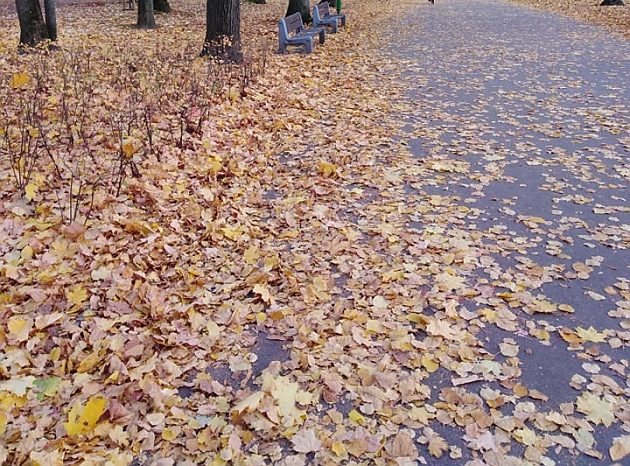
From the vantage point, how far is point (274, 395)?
2.78 metres

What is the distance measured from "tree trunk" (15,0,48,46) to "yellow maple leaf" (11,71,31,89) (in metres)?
3.28

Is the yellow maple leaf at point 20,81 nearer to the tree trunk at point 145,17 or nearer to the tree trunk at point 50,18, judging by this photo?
the tree trunk at point 50,18

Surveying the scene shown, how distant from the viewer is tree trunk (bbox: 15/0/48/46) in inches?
392

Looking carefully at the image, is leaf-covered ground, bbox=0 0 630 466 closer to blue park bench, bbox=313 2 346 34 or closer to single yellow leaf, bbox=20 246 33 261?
single yellow leaf, bbox=20 246 33 261

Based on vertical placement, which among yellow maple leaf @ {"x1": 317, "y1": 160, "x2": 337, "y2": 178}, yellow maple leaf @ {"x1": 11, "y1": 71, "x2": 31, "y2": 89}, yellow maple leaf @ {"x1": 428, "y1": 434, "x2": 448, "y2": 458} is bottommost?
yellow maple leaf @ {"x1": 428, "y1": 434, "x2": 448, "y2": 458}

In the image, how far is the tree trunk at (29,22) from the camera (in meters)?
9.95

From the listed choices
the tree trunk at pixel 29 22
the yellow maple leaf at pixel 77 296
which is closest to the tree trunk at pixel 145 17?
the tree trunk at pixel 29 22

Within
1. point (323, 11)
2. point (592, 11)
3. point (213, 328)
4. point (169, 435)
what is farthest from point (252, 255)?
point (592, 11)

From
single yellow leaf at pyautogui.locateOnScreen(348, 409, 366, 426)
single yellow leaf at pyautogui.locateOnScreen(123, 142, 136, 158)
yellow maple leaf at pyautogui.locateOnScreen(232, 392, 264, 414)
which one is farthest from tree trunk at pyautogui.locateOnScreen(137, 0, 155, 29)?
single yellow leaf at pyautogui.locateOnScreen(348, 409, 366, 426)

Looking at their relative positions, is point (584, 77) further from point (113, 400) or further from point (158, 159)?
point (113, 400)

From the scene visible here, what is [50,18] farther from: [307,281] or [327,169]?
[307,281]

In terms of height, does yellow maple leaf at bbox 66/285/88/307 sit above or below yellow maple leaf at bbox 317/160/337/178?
below

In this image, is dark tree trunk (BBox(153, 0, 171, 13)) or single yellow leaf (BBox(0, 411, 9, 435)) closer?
single yellow leaf (BBox(0, 411, 9, 435))

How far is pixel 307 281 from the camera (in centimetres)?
379
